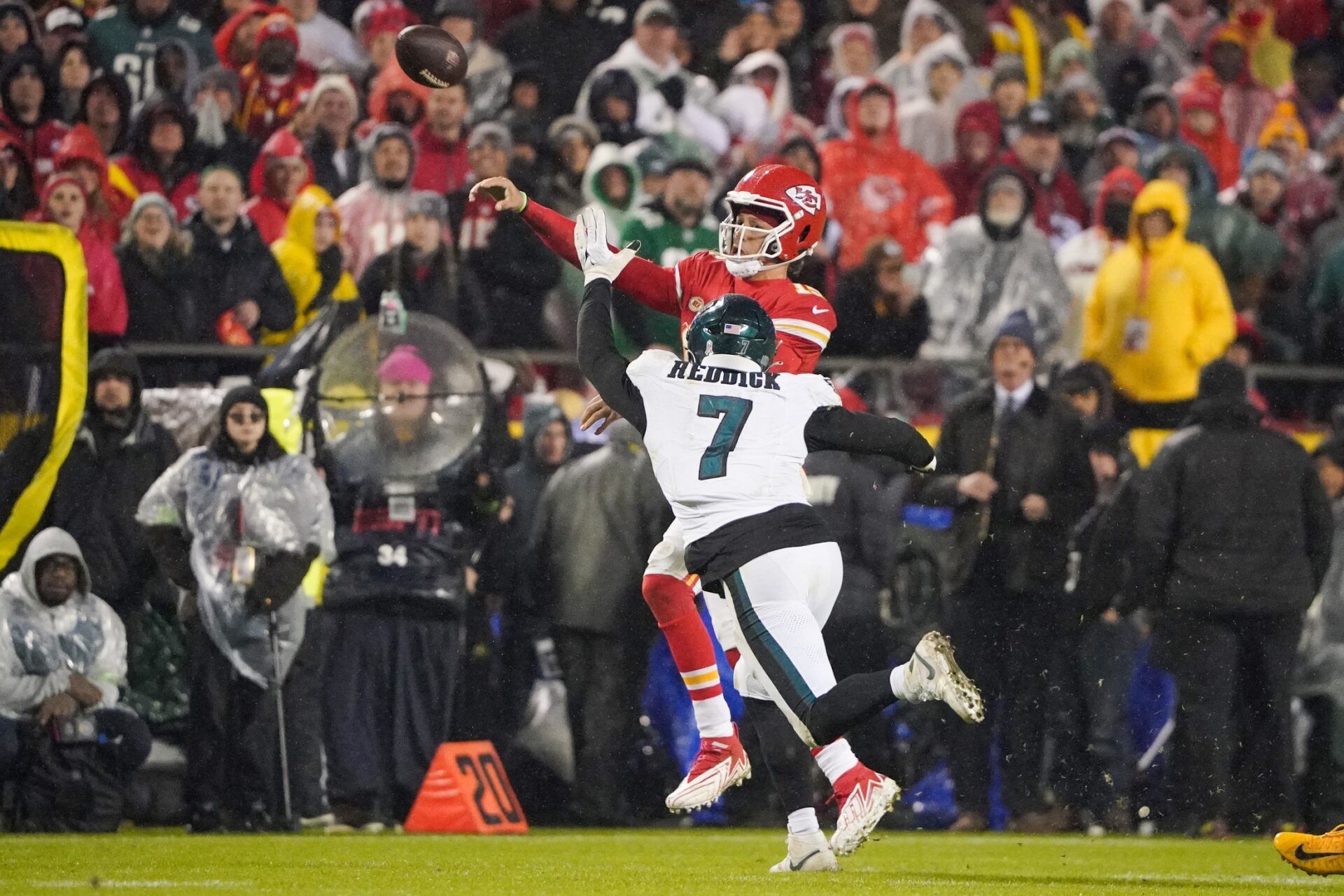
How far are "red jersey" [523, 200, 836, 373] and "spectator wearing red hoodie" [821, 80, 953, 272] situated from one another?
5571mm

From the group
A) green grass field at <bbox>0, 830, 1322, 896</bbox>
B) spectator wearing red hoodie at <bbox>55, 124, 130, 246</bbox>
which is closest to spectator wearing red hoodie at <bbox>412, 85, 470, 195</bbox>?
spectator wearing red hoodie at <bbox>55, 124, 130, 246</bbox>

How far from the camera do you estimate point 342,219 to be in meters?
12.7

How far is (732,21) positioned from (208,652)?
25.6ft

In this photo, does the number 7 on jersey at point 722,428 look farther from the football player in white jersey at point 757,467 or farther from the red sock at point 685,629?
the red sock at point 685,629

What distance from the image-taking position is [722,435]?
7.02 meters

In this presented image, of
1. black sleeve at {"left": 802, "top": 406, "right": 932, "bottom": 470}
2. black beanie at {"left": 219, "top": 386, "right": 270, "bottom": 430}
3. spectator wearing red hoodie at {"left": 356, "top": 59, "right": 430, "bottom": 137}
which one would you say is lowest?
black beanie at {"left": 219, "top": 386, "right": 270, "bottom": 430}

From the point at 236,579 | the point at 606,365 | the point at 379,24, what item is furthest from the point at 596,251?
the point at 379,24

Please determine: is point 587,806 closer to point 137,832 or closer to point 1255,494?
point 137,832

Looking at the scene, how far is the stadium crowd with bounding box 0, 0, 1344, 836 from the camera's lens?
34.0 ft

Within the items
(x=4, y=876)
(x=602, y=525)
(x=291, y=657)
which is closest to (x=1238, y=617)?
(x=602, y=525)

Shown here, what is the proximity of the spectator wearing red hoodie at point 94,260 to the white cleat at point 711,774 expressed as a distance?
5040mm

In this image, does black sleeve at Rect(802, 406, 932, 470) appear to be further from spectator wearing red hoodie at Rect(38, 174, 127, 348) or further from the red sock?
spectator wearing red hoodie at Rect(38, 174, 127, 348)

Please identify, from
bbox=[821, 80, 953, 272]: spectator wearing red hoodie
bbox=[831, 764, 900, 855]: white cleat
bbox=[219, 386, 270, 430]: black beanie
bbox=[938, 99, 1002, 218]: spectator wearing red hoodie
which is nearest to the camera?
bbox=[831, 764, 900, 855]: white cleat

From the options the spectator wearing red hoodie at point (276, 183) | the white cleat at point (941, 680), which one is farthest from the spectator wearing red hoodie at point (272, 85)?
the white cleat at point (941, 680)
